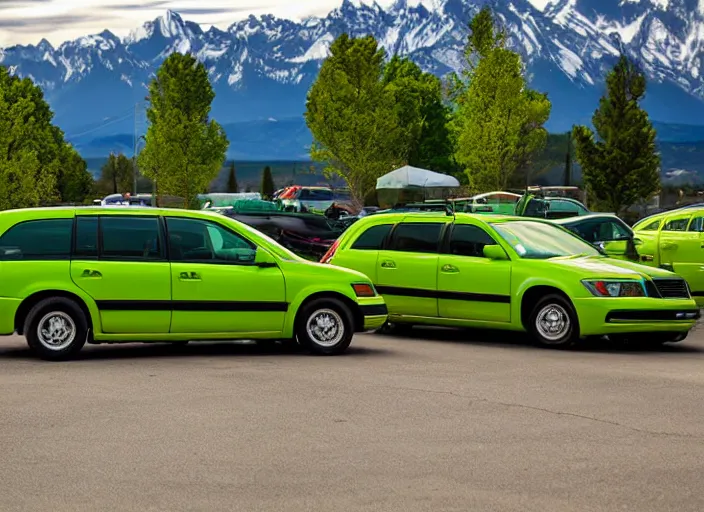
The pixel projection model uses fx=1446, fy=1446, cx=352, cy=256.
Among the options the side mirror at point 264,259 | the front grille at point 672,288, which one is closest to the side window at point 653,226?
the front grille at point 672,288

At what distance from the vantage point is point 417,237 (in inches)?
645

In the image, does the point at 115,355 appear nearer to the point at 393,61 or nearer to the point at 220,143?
the point at 220,143

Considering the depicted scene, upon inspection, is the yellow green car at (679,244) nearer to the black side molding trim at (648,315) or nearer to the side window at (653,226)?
the side window at (653,226)

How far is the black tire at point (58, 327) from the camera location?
42.3 ft

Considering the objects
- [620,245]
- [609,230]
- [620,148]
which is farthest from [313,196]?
[620,245]

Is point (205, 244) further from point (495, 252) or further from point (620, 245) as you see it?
point (620, 245)

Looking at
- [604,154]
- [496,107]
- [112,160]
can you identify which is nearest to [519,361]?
[496,107]

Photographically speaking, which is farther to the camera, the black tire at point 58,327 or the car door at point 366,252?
the car door at point 366,252

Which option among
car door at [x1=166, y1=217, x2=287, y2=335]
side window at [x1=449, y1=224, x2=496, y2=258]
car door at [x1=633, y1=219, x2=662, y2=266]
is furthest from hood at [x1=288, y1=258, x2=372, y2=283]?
car door at [x1=633, y1=219, x2=662, y2=266]

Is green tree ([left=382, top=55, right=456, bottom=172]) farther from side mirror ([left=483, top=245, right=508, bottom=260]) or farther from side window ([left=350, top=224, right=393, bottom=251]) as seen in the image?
side mirror ([left=483, top=245, right=508, bottom=260])

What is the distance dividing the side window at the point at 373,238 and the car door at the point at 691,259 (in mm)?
5412

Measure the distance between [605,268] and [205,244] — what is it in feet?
13.8

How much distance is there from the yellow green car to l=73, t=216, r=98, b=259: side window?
29.8ft

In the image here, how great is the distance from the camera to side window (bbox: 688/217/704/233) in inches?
821
